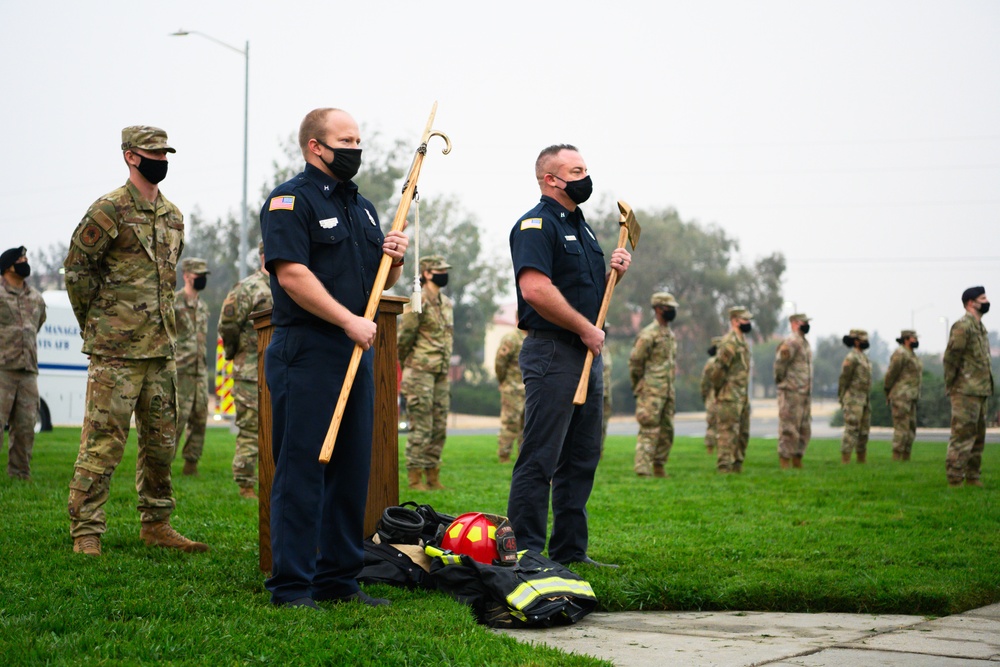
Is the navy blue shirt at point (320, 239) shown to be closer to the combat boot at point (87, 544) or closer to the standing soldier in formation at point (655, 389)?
the combat boot at point (87, 544)

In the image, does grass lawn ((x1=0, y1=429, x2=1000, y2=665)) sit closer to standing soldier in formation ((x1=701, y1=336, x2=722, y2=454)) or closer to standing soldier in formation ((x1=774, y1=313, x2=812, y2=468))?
standing soldier in formation ((x1=774, y1=313, x2=812, y2=468))

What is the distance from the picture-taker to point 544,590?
541 centimetres

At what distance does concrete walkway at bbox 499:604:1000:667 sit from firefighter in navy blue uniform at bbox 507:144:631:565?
113 centimetres

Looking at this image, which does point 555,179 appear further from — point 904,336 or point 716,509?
point 904,336

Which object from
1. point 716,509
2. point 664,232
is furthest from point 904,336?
point 664,232

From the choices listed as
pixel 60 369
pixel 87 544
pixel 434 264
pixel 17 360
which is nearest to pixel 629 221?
pixel 87 544

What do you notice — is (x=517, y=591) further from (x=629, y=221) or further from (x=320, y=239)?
(x=629, y=221)

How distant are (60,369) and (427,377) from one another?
1658 cm

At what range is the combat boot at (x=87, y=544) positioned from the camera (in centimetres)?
672

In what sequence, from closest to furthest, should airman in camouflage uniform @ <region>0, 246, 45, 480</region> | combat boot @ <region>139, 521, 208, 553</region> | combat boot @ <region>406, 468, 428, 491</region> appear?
combat boot @ <region>139, 521, 208, 553</region>, airman in camouflage uniform @ <region>0, 246, 45, 480</region>, combat boot @ <region>406, 468, 428, 491</region>

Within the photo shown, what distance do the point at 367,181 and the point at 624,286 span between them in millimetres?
20229

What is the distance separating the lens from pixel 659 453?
15.1m

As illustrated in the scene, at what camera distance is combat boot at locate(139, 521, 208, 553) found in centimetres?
704

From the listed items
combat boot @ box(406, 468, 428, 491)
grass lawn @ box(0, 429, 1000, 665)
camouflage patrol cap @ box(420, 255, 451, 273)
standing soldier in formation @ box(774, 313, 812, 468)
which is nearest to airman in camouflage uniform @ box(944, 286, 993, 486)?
grass lawn @ box(0, 429, 1000, 665)
